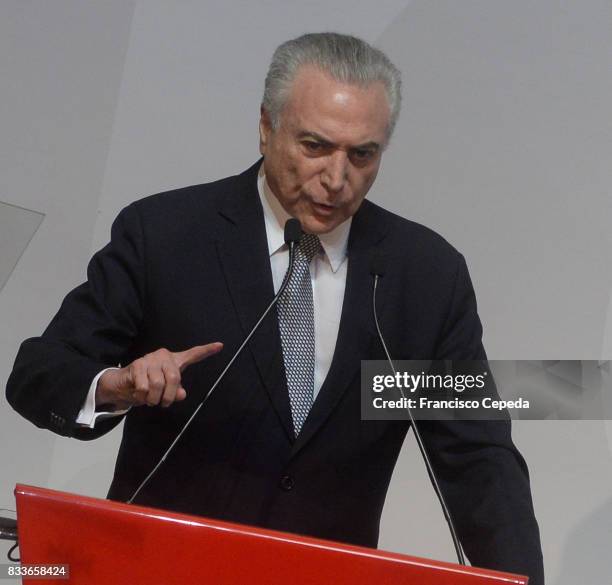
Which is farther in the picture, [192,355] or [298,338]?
[298,338]

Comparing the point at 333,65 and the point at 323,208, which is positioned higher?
the point at 333,65

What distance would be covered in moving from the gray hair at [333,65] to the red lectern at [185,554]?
30.3 inches

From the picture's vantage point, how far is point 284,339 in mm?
1581

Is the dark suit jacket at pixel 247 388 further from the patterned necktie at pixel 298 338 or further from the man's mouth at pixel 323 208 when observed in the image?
the man's mouth at pixel 323 208

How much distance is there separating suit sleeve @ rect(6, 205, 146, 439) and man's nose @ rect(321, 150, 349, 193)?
336mm

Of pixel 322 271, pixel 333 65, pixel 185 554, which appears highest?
pixel 333 65

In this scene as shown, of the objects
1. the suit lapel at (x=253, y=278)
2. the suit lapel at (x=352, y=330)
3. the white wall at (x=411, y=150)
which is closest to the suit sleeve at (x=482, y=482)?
the suit lapel at (x=352, y=330)

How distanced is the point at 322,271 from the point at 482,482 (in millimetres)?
435

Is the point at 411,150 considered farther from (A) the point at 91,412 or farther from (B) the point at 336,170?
(A) the point at 91,412

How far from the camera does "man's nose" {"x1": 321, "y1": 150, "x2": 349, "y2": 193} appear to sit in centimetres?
151

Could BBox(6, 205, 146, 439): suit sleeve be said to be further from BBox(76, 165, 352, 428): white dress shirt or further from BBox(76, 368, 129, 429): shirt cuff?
BBox(76, 165, 352, 428): white dress shirt

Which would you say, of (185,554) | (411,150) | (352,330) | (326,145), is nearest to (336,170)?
(326,145)

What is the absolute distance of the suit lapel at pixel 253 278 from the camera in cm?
156

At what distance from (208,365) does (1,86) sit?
1.04 meters
